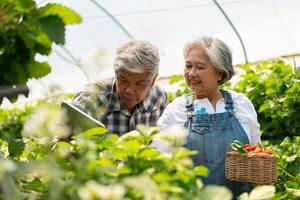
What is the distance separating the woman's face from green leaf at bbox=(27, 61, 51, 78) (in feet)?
6.02

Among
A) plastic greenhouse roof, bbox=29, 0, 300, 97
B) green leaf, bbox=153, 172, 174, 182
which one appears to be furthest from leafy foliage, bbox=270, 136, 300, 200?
plastic greenhouse roof, bbox=29, 0, 300, 97

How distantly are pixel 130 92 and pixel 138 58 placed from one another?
17cm

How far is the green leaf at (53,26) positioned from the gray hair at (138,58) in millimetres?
1764

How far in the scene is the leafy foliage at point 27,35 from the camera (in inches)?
47.2

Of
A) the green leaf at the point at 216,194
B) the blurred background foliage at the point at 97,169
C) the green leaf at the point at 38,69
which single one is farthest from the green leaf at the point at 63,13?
the green leaf at the point at 216,194

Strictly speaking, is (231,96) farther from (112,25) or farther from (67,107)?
(112,25)

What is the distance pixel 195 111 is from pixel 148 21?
7804 millimetres

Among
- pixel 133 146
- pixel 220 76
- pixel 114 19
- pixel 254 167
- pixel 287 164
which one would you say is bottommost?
pixel 287 164

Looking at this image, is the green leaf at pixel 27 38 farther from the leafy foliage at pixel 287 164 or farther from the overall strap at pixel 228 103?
the leafy foliage at pixel 287 164

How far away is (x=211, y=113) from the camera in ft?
10.3

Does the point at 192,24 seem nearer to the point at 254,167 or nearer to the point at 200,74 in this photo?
the point at 200,74

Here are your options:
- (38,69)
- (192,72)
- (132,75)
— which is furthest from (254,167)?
(38,69)

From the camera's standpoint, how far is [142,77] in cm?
312

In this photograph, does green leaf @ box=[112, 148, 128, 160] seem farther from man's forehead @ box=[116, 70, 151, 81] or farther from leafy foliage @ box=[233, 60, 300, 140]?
leafy foliage @ box=[233, 60, 300, 140]
